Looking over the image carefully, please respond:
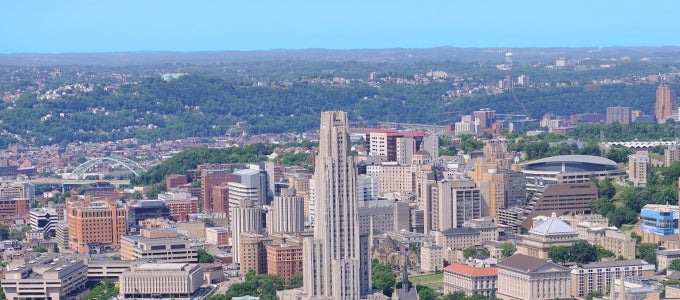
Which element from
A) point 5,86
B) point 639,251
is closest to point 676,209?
point 639,251

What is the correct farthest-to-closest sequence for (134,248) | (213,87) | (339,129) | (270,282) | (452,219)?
(213,87)
(452,219)
(134,248)
(270,282)
(339,129)

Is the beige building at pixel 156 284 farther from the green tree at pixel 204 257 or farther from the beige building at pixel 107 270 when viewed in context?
the green tree at pixel 204 257

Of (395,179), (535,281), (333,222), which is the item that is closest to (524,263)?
(535,281)

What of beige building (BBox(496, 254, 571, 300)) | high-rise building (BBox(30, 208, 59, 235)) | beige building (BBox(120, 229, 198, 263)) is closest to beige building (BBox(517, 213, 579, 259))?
beige building (BBox(496, 254, 571, 300))

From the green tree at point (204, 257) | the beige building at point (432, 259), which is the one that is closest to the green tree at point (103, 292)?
the green tree at point (204, 257)

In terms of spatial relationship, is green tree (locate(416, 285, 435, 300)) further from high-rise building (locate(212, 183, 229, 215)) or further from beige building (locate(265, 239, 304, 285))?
high-rise building (locate(212, 183, 229, 215))

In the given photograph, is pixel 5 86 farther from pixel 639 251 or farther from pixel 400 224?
pixel 639 251

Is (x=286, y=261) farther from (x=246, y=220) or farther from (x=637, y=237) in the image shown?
(x=637, y=237)
